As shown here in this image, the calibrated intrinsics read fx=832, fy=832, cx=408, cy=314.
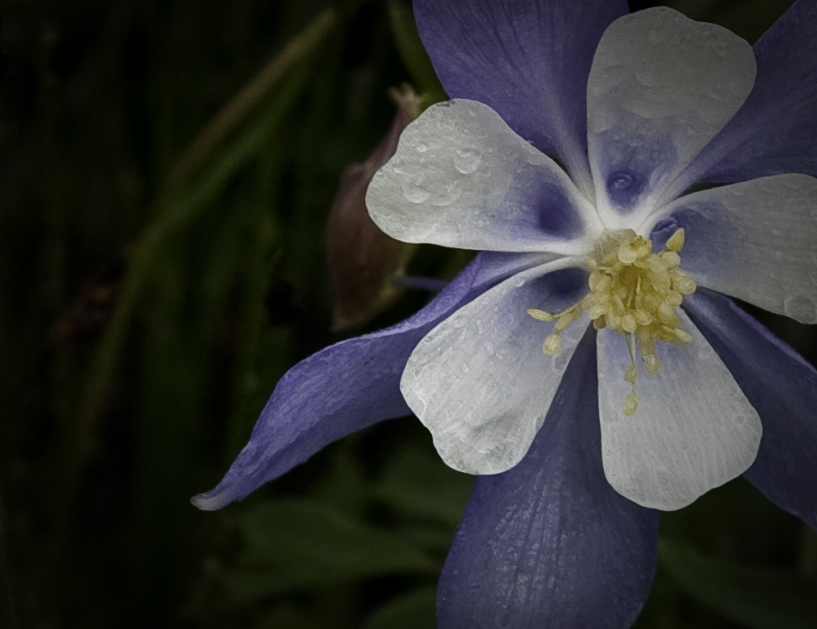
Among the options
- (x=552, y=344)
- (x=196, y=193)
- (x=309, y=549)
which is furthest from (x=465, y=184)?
(x=309, y=549)

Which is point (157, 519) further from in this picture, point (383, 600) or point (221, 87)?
point (221, 87)

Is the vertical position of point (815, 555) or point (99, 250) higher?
point (99, 250)

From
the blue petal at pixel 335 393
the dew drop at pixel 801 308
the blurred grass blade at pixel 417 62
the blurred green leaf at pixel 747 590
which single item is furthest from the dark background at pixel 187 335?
the dew drop at pixel 801 308

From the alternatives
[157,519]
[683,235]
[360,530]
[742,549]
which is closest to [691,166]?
[683,235]

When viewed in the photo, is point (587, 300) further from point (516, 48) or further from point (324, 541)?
point (324, 541)

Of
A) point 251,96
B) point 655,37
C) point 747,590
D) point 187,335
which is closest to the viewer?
point 655,37

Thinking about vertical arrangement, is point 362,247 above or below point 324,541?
above

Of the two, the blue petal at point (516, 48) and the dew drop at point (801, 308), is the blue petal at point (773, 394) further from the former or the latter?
the blue petal at point (516, 48)
